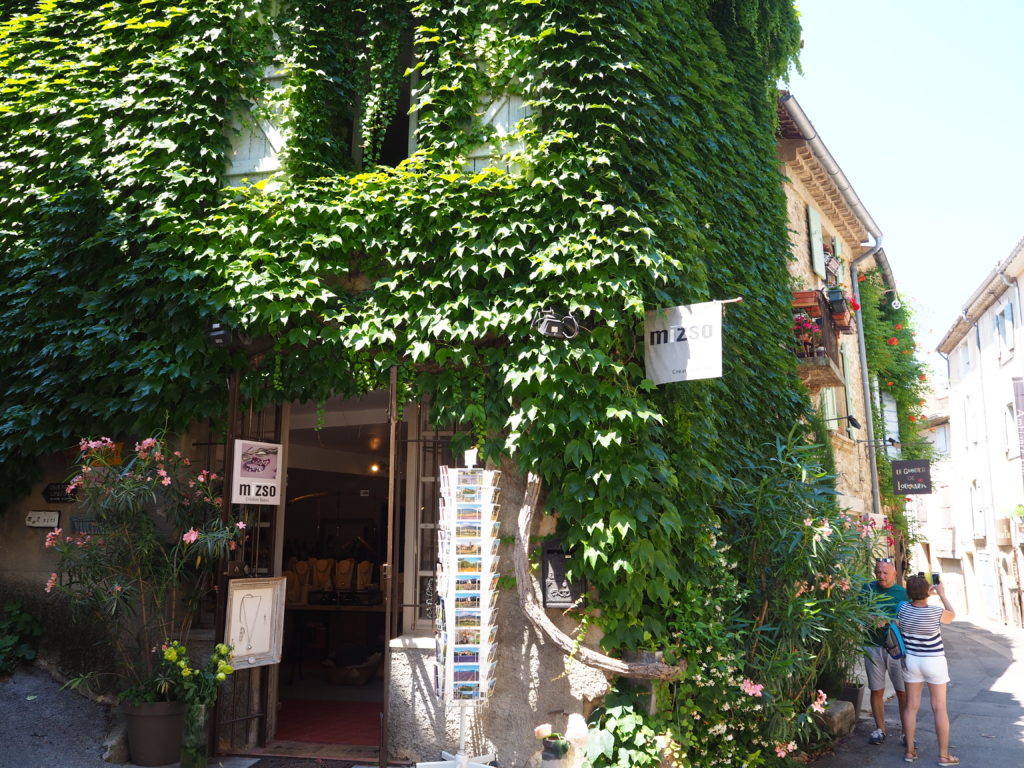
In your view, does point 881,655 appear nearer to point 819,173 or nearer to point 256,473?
point 256,473

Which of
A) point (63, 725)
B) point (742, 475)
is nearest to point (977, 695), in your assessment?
point (742, 475)

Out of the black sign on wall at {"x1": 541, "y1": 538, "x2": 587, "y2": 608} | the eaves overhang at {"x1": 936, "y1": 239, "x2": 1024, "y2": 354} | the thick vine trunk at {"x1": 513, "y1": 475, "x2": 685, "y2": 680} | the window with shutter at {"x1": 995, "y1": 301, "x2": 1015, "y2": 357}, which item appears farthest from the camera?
the window with shutter at {"x1": 995, "y1": 301, "x2": 1015, "y2": 357}

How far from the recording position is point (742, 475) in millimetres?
7676

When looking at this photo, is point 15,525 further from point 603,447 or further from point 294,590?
point 603,447

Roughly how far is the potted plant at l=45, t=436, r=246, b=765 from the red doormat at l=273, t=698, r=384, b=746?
1.26 metres

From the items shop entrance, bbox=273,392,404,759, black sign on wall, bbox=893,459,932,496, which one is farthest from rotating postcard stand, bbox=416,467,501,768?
black sign on wall, bbox=893,459,932,496

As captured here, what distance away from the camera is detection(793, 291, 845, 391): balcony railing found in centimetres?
1010

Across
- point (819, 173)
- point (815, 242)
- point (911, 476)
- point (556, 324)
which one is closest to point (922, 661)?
point (556, 324)

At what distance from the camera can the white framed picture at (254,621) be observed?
616 cm

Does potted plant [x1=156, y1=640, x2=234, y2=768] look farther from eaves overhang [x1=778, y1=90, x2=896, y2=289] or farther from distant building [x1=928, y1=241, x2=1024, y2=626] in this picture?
distant building [x1=928, y1=241, x2=1024, y2=626]

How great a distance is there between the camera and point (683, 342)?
598cm

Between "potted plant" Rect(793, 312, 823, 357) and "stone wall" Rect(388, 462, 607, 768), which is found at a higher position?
"potted plant" Rect(793, 312, 823, 357)

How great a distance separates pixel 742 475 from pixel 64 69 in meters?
7.17

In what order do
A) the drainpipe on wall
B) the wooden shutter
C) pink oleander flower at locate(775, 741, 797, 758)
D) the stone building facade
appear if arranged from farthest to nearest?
1. the drainpipe on wall
2. the wooden shutter
3. the stone building facade
4. pink oleander flower at locate(775, 741, 797, 758)
